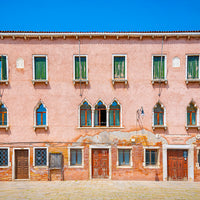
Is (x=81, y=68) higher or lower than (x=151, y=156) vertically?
higher

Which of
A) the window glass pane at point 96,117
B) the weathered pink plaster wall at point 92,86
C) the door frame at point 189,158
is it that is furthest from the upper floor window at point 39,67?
the door frame at point 189,158

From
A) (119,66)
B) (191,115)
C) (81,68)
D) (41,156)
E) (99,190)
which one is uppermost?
(119,66)

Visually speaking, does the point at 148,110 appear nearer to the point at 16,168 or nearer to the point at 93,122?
the point at 93,122

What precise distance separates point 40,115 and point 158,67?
8.84 meters

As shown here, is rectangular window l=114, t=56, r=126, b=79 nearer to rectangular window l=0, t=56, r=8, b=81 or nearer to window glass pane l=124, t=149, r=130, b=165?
window glass pane l=124, t=149, r=130, b=165

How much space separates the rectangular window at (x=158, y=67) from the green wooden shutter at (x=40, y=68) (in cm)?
767

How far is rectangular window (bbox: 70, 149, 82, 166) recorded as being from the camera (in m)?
14.0

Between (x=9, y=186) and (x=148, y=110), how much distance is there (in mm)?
10143

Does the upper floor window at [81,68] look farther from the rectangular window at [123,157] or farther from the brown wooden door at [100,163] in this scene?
the rectangular window at [123,157]

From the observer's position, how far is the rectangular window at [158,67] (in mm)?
14133

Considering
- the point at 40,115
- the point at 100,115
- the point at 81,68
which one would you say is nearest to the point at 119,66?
the point at 81,68

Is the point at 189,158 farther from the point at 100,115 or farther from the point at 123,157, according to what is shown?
the point at 100,115

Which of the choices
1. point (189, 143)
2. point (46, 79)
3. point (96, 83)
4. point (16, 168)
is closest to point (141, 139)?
point (189, 143)

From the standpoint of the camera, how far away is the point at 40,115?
46.3 feet
